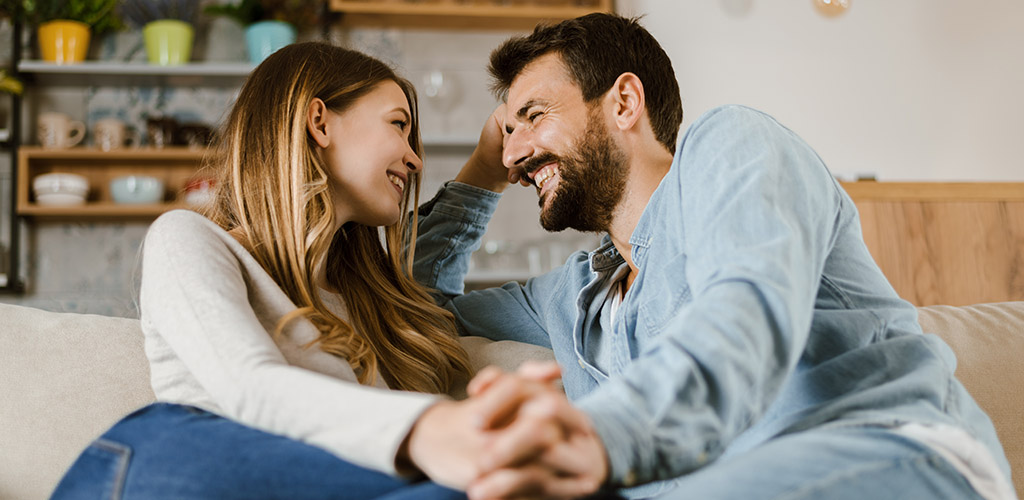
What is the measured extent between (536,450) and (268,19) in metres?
2.87

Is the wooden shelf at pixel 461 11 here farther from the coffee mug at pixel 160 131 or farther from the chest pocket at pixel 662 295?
the chest pocket at pixel 662 295

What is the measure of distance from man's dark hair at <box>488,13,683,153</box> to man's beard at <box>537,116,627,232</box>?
10 cm

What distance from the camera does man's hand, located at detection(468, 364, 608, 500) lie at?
0.62 m

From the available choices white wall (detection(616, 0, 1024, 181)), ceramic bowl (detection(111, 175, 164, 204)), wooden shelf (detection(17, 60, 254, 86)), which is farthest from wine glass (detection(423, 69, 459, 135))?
ceramic bowl (detection(111, 175, 164, 204))

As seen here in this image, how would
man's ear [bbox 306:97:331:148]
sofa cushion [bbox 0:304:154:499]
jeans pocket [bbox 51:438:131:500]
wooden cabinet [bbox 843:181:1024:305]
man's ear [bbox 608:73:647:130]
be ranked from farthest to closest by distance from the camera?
1. wooden cabinet [bbox 843:181:1024:305]
2. man's ear [bbox 608:73:647:130]
3. man's ear [bbox 306:97:331:148]
4. sofa cushion [bbox 0:304:154:499]
5. jeans pocket [bbox 51:438:131:500]

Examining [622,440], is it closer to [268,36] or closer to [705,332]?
[705,332]

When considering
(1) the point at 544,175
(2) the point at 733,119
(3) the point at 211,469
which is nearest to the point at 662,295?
(2) the point at 733,119

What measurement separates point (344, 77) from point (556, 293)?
21.0 inches

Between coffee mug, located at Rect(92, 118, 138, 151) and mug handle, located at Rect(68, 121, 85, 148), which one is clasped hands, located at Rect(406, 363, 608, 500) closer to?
coffee mug, located at Rect(92, 118, 138, 151)

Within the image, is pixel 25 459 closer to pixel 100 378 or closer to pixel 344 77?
pixel 100 378

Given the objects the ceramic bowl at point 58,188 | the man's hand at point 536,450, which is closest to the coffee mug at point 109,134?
the ceramic bowl at point 58,188

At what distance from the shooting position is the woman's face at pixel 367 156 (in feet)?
4.50

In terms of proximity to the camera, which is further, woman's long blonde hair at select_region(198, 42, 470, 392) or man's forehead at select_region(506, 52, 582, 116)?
man's forehead at select_region(506, 52, 582, 116)

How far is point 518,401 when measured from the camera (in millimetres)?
653
